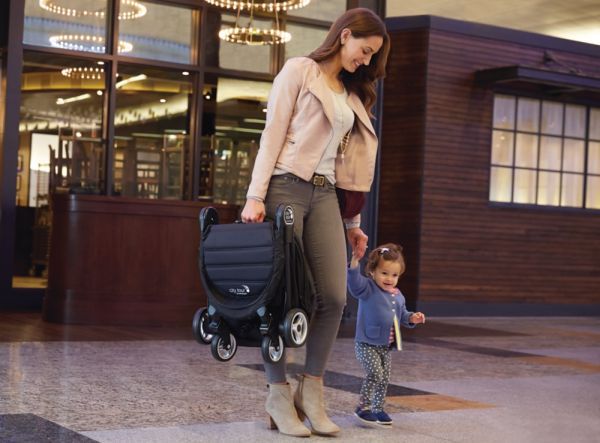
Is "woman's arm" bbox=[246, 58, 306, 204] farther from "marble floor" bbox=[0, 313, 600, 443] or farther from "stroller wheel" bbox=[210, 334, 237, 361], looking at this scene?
"marble floor" bbox=[0, 313, 600, 443]

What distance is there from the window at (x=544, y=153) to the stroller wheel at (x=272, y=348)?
A: 9.24 m

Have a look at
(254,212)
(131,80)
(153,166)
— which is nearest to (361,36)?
(254,212)

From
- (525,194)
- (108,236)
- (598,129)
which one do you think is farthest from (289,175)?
(598,129)

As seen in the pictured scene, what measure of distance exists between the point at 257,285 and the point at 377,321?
2.60 feet

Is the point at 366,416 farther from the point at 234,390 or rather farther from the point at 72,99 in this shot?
the point at 72,99

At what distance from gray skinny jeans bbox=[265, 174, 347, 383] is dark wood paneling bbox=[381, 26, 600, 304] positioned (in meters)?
8.16

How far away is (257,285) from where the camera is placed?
3.48m

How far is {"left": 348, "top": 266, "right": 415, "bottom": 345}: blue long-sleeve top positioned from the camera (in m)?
4.11

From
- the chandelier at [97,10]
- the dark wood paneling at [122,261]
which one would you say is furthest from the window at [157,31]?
the dark wood paneling at [122,261]

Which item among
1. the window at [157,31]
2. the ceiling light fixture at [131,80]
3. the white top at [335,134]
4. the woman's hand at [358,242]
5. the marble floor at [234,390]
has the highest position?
the window at [157,31]

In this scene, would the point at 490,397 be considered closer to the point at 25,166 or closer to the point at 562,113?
the point at 25,166

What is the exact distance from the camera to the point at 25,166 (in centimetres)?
966

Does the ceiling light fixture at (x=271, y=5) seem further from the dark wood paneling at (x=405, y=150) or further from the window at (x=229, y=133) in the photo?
the dark wood paneling at (x=405, y=150)

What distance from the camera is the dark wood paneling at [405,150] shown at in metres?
11.9
